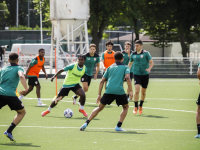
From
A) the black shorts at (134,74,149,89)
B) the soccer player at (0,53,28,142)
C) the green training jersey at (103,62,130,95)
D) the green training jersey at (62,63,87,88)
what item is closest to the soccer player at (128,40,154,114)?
the black shorts at (134,74,149,89)

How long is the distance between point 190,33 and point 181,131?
94.2 ft

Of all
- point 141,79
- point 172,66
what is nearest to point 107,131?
point 141,79

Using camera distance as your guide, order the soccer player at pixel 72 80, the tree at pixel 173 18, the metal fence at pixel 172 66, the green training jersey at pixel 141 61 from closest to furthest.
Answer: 1. the soccer player at pixel 72 80
2. the green training jersey at pixel 141 61
3. the metal fence at pixel 172 66
4. the tree at pixel 173 18

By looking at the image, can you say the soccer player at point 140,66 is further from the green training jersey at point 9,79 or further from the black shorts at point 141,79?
the green training jersey at point 9,79

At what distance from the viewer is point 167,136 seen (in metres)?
8.83

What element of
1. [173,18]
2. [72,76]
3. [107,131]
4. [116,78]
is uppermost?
[173,18]

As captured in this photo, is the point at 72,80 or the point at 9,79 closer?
the point at 9,79

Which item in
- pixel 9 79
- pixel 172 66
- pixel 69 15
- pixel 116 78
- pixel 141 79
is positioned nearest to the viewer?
pixel 9 79

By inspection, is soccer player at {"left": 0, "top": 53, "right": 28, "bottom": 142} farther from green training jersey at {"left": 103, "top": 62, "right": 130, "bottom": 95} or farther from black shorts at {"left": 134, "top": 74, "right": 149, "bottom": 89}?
black shorts at {"left": 134, "top": 74, "right": 149, "bottom": 89}

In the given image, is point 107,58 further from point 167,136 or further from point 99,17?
point 99,17

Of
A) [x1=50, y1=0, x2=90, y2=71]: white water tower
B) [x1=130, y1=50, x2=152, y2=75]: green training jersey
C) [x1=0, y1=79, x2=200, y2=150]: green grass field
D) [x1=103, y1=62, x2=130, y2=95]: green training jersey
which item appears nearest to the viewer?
[x1=0, y1=79, x2=200, y2=150]: green grass field

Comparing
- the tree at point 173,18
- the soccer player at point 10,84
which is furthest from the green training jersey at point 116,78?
the tree at point 173,18

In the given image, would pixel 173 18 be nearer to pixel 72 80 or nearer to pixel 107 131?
pixel 72 80

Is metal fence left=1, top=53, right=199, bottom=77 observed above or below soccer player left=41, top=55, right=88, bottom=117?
below
